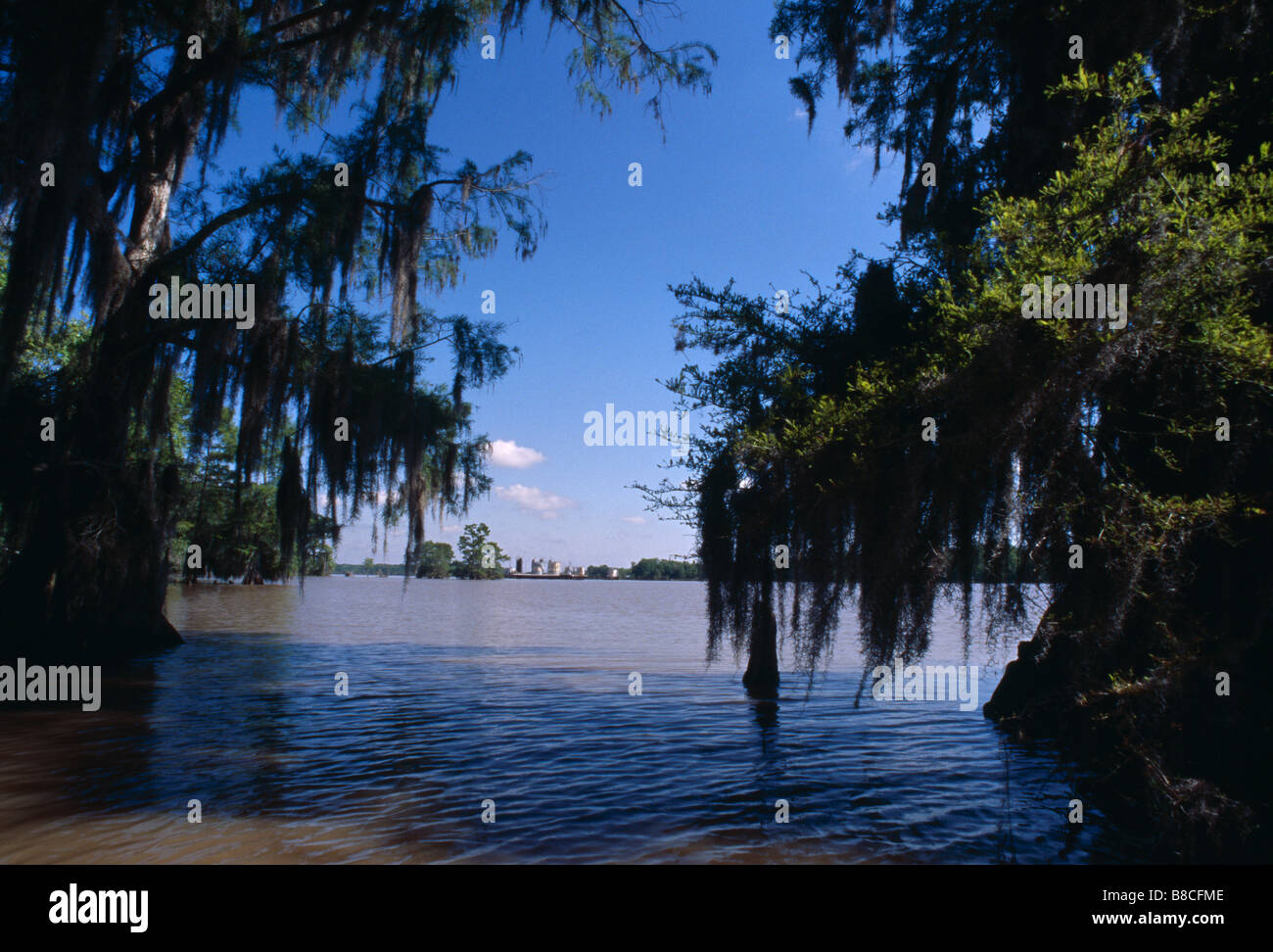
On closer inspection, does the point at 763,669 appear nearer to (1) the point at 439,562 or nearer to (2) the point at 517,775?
(2) the point at 517,775

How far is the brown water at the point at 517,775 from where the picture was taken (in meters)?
6.21

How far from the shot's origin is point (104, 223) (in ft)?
40.9

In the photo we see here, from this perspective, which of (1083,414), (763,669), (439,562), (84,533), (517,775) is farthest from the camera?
(439,562)

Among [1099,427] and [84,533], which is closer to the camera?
[1099,427]

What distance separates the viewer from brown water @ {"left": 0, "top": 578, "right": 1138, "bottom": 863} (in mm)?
6207

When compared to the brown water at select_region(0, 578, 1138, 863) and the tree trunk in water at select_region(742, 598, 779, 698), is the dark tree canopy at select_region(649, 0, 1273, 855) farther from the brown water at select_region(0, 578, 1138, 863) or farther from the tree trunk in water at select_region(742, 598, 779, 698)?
the tree trunk in water at select_region(742, 598, 779, 698)

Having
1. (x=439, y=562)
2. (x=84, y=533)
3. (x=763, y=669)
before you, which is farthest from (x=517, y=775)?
(x=439, y=562)

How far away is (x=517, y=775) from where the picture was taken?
8.28m

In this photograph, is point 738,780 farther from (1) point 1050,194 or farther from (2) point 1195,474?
(1) point 1050,194

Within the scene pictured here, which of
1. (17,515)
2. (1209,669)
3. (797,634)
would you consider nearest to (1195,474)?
(1209,669)

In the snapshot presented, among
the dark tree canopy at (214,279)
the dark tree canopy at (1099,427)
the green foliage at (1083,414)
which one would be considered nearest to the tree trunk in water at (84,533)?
the dark tree canopy at (214,279)

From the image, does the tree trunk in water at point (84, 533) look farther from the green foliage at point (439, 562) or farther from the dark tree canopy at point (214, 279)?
the green foliage at point (439, 562)

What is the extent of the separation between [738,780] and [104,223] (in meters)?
14.0

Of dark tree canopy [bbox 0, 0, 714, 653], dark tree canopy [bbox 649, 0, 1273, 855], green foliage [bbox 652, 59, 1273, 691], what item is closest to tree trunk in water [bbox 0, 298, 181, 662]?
dark tree canopy [bbox 0, 0, 714, 653]
